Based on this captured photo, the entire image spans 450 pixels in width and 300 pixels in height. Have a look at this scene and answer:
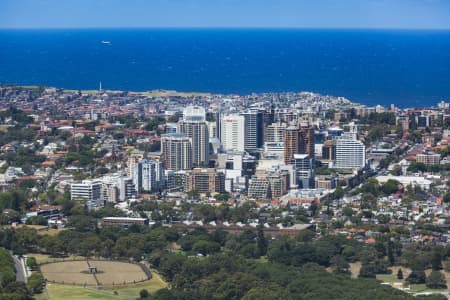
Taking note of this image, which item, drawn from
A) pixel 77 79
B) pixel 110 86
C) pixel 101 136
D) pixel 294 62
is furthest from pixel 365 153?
pixel 294 62

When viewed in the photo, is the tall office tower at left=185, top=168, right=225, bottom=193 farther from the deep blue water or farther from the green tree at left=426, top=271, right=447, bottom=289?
the deep blue water

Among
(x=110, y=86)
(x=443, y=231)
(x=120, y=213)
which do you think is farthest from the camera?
(x=110, y=86)

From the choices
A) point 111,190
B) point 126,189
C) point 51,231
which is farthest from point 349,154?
point 51,231

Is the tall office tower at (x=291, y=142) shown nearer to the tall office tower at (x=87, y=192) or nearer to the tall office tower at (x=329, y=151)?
the tall office tower at (x=329, y=151)

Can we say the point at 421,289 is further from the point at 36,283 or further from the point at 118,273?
the point at 36,283

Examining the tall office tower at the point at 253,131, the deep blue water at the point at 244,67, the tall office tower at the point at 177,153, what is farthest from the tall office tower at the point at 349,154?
the deep blue water at the point at 244,67

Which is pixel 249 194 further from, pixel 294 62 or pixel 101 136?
pixel 294 62
